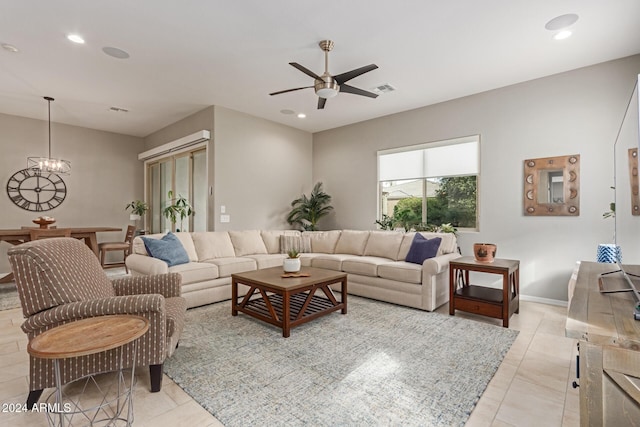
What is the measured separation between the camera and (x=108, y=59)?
3598 millimetres

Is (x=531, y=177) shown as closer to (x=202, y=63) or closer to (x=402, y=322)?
(x=402, y=322)

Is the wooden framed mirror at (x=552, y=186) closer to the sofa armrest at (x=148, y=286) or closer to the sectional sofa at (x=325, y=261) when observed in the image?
the sectional sofa at (x=325, y=261)

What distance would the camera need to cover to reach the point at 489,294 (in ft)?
11.5

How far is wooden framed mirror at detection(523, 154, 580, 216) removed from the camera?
3.83 meters

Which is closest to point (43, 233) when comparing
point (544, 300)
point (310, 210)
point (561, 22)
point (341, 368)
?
point (310, 210)

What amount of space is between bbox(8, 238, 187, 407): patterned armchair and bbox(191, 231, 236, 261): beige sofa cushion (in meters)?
2.30

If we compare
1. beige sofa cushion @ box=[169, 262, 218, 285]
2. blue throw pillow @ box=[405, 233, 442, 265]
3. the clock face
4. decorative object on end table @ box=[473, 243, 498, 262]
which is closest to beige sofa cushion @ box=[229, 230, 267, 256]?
beige sofa cushion @ box=[169, 262, 218, 285]

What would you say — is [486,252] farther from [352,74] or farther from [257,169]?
[257,169]

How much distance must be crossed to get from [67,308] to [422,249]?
3520 mm

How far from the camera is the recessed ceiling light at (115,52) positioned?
3348mm

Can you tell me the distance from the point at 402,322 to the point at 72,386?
2.79 metres

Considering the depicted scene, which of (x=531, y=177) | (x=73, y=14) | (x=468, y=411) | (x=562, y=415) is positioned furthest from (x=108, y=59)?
(x=531, y=177)

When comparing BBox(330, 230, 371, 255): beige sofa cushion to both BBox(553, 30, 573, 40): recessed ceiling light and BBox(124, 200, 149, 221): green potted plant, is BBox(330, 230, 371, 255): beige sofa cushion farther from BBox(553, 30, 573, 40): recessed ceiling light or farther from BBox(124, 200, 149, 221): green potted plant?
BBox(124, 200, 149, 221): green potted plant

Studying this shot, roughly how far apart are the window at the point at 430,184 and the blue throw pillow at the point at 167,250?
3349mm
